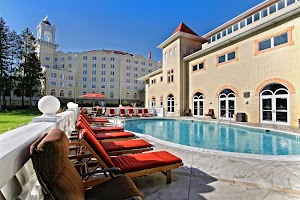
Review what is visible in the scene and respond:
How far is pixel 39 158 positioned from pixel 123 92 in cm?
5408

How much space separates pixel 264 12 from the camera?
15.1 metres

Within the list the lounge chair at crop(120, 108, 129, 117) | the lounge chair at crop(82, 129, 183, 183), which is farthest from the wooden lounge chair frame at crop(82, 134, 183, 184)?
the lounge chair at crop(120, 108, 129, 117)

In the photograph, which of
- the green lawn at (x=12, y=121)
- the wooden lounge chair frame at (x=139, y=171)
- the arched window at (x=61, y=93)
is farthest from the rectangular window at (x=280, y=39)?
the arched window at (x=61, y=93)

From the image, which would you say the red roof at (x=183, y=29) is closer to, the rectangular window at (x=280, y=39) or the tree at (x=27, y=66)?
the rectangular window at (x=280, y=39)

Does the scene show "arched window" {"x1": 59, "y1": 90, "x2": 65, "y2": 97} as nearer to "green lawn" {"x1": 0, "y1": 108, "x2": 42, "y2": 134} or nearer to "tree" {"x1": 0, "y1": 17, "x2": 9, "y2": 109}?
"tree" {"x1": 0, "y1": 17, "x2": 9, "y2": 109}

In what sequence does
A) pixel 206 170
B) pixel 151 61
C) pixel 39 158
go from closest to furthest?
pixel 39 158 → pixel 206 170 → pixel 151 61

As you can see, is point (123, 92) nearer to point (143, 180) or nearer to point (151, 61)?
point (151, 61)

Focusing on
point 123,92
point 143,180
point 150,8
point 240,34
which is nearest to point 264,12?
point 240,34

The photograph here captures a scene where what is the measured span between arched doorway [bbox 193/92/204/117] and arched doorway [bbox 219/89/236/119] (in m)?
2.64

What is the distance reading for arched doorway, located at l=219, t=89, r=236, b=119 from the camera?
16.1 meters

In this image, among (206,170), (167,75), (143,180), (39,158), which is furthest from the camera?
(167,75)

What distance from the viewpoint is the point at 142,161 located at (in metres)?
3.23

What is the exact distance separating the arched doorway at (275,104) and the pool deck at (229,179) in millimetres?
9240

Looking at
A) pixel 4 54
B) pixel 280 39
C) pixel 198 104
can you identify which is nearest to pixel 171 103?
pixel 198 104
